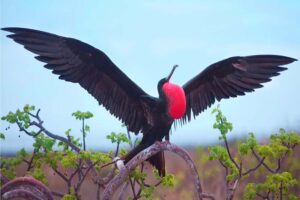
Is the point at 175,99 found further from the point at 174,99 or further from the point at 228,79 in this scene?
the point at 228,79

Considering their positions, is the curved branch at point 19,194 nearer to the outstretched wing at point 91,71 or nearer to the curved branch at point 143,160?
the curved branch at point 143,160

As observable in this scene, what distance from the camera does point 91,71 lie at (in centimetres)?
224

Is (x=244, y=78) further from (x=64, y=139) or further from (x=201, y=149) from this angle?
(x=64, y=139)

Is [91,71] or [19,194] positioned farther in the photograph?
[91,71]

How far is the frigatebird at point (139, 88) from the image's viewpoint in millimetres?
2127

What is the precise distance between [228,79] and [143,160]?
2.11 feet

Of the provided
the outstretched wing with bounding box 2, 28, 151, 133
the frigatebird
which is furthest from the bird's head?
the outstretched wing with bounding box 2, 28, 151, 133

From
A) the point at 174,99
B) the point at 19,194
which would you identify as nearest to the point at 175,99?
the point at 174,99

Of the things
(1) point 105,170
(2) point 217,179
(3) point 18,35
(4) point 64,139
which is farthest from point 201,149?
(3) point 18,35

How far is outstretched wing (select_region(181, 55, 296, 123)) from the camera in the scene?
235 centimetres

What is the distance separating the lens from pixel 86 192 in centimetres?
275

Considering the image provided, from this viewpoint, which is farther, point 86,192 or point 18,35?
point 86,192

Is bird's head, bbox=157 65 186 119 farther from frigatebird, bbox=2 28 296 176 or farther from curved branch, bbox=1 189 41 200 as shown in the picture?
curved branch, bbox=1 189 41 200

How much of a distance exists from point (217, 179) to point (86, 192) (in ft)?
2.41
